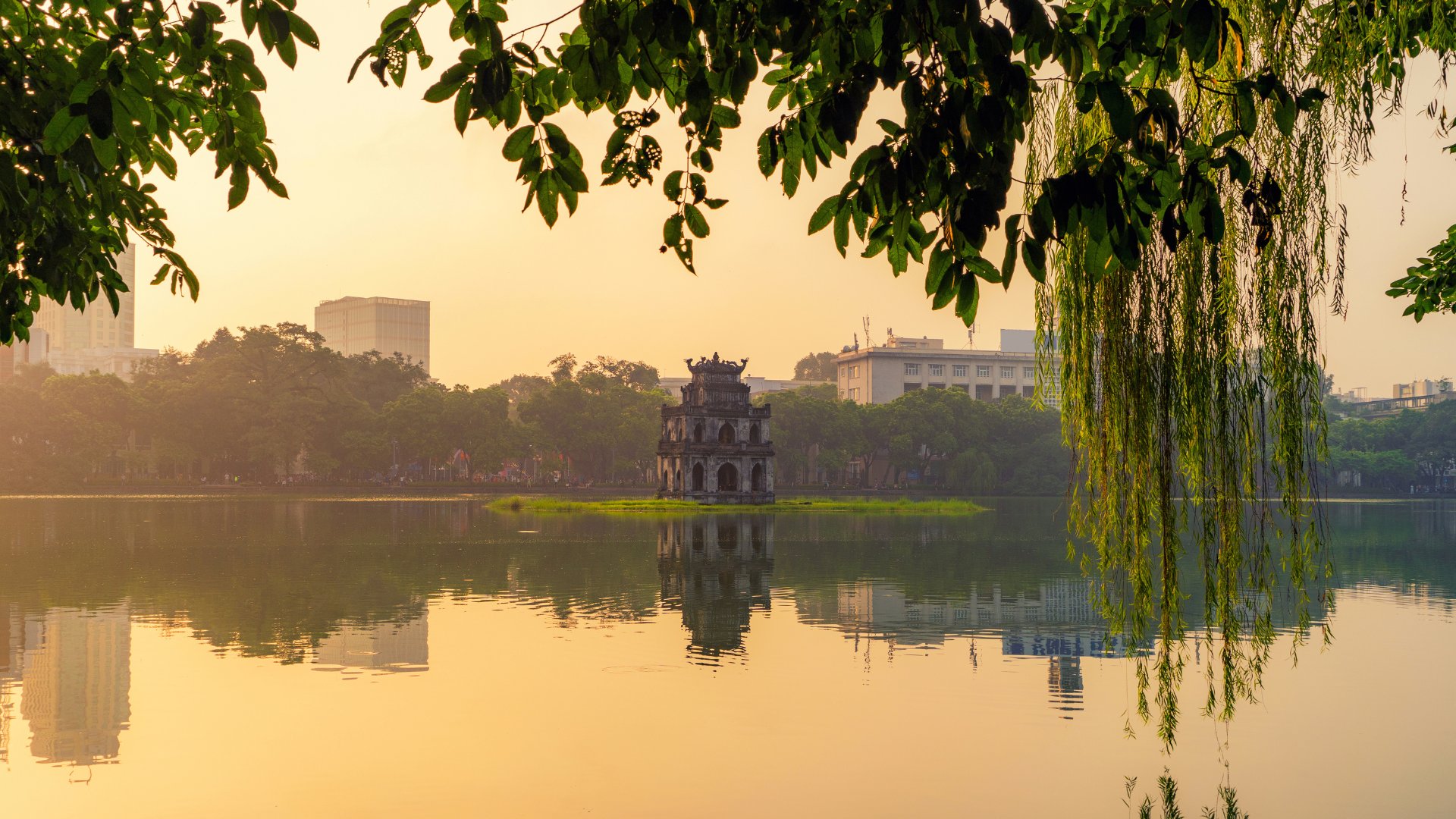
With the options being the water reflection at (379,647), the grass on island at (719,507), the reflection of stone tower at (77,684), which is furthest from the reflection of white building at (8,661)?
the grass on island at (719,507)

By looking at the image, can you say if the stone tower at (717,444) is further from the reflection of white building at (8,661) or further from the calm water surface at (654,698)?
the reflection of white building at (8,661)

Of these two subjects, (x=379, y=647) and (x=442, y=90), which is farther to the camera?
(x=379, y=647)

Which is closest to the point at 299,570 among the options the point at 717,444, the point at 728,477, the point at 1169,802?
the point at 1169,802

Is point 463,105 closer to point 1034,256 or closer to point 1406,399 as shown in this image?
point 1034,256

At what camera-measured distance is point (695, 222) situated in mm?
5516

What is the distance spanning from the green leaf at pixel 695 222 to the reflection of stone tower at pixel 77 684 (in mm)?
9089

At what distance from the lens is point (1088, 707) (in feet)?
45.9

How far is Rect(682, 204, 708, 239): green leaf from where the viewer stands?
5.51m

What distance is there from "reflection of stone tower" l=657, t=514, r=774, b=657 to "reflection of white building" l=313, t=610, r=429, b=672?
12.9 ft

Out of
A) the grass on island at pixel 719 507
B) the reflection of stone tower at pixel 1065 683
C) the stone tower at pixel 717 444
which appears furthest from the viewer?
the stone tower at pixel 717 444

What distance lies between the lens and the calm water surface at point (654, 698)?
10766 millimetres

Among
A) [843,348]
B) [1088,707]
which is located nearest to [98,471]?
[843,348]

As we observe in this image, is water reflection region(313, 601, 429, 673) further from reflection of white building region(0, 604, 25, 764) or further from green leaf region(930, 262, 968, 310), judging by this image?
green leaf region(930, 262, 968, 310)

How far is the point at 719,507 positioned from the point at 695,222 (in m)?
56.8
